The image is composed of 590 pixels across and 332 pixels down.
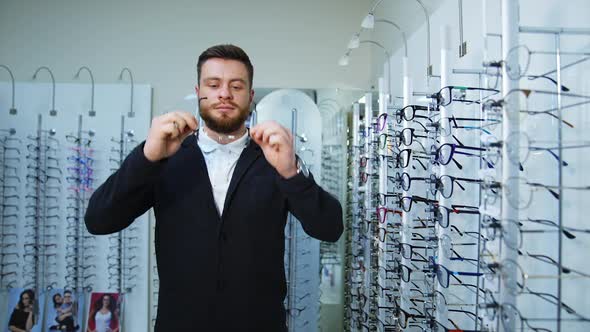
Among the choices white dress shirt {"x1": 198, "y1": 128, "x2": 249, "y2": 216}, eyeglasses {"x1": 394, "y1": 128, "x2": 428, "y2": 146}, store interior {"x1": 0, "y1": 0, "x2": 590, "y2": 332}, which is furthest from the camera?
store interior {"x1": 0, "y1": 0, "x2": 590, "y2": 332}

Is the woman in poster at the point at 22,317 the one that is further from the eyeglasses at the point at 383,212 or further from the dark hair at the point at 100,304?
the eyeglasses at the point at 383,212

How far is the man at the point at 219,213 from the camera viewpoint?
1362 mm

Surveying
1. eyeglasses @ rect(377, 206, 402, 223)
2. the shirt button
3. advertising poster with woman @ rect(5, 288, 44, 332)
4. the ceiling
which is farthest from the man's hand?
advertising poster with woman @ rect(5, 288, 44, 332)

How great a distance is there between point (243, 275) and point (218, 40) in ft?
11.0

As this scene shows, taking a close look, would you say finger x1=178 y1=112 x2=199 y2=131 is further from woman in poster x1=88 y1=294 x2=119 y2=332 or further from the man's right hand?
woman in poster x1=88 y1=294 x2=119 y2=332

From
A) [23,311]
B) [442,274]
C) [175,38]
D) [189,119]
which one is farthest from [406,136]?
[23,311]

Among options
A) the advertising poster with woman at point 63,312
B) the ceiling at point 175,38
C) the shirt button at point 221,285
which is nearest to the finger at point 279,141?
the shirt button at point 221,285

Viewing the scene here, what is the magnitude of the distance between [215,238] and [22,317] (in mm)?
3489

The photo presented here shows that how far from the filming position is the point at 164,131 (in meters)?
1.30

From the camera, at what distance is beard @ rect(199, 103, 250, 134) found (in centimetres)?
148

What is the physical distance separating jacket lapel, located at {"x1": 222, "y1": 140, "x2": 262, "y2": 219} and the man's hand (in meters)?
0.19

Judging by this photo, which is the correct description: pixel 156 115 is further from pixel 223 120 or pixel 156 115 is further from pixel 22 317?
pixel 223 120

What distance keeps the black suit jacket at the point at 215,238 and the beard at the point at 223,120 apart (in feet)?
0.53

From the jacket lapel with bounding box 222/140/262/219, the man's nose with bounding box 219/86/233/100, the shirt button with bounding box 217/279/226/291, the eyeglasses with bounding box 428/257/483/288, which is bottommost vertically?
the eyeglasses with bounding box 428/257/483/288
